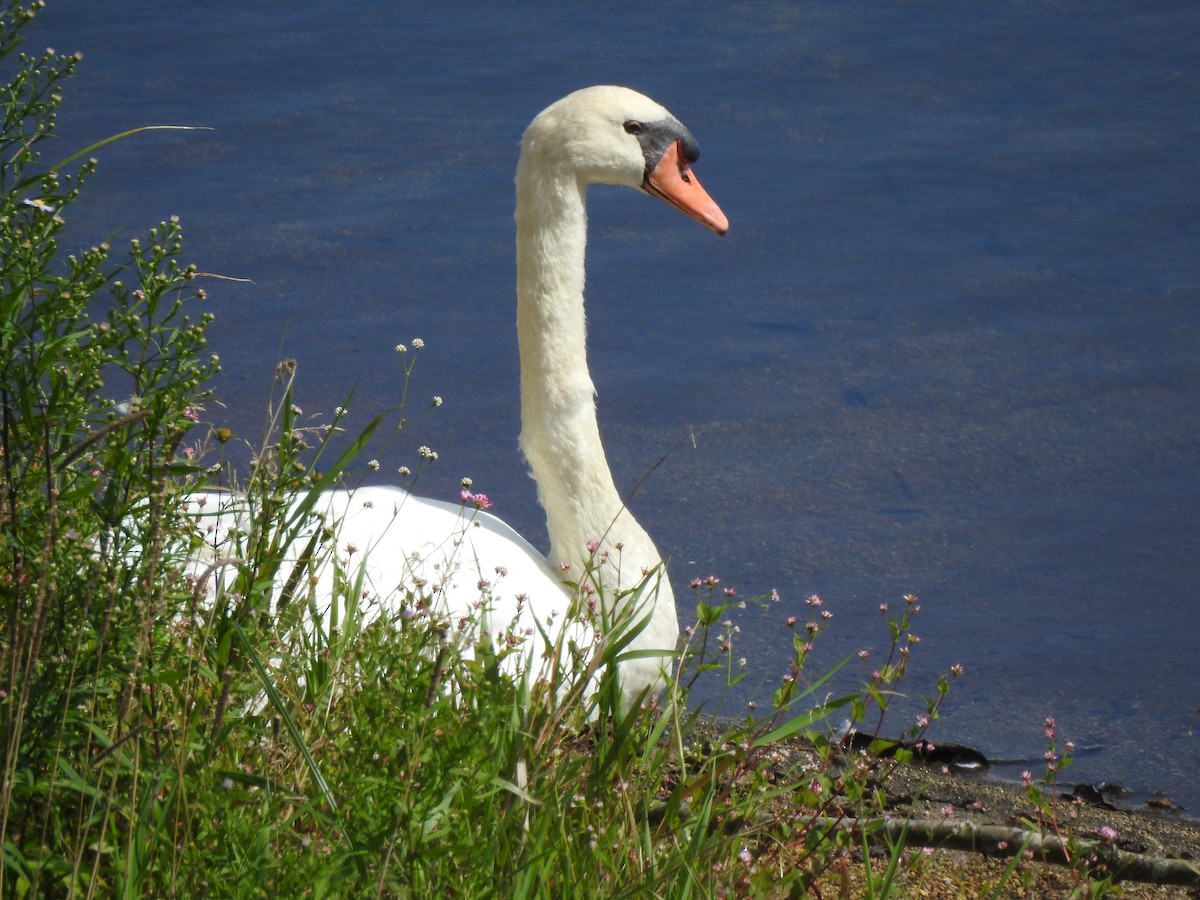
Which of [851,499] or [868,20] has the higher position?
[868,20]

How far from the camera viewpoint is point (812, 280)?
7059mm

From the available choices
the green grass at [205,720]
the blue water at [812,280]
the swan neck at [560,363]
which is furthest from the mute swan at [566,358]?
the green grass at [205,720]

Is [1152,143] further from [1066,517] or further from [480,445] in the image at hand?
[480,445]

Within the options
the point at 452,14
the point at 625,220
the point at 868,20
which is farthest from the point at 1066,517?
the point at 452,14

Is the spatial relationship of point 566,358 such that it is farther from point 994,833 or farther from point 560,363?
point 994,833

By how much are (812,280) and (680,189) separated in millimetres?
2996

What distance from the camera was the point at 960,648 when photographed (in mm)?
4574

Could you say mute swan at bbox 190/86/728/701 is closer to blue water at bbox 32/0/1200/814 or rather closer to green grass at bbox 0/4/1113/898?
blue water at bbox 32/0/1200/814

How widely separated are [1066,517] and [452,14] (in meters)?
6.60

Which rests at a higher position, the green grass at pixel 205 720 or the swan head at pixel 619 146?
the swan head at pixel 619 146

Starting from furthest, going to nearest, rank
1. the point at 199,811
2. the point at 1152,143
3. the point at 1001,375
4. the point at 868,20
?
the point at 868,20
the point at 1152,143
the point at 1001,375
the point at 199,811

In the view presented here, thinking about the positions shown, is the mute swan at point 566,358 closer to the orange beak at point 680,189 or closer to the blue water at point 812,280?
the orange beak at point 680,189

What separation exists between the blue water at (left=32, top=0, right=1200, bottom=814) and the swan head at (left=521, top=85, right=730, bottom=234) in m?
1.32

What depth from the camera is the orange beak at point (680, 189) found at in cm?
411
